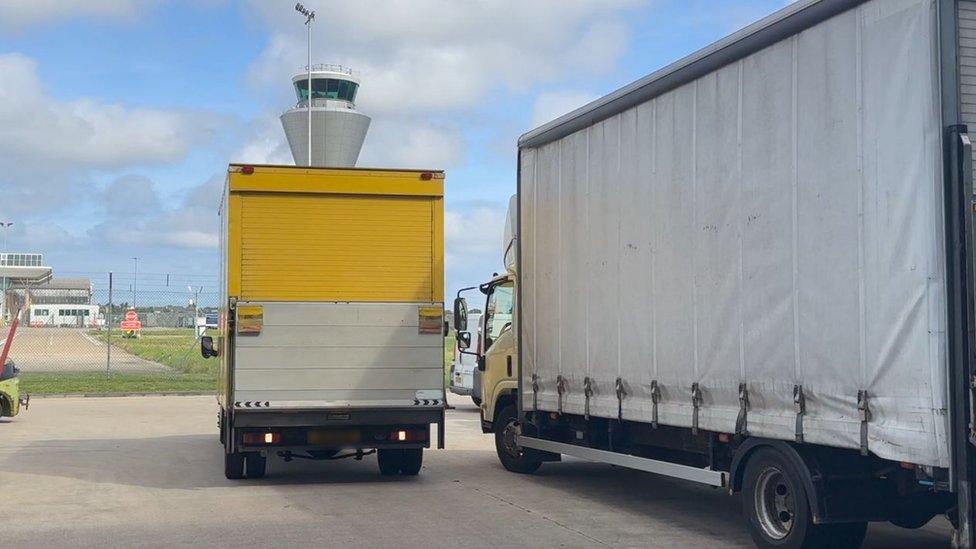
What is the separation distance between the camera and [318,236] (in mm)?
11859

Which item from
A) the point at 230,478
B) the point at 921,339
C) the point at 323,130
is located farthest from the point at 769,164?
the point at 323,130

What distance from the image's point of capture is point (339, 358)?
461 inches

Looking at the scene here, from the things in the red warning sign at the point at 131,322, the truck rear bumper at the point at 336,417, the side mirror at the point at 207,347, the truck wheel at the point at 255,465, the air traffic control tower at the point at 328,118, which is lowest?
the truck wheel at the point at 255,465

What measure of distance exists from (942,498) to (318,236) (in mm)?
7104

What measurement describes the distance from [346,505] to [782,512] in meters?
4.46

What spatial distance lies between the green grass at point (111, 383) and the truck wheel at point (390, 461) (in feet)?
52.4

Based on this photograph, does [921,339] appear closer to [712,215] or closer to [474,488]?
[712,215]

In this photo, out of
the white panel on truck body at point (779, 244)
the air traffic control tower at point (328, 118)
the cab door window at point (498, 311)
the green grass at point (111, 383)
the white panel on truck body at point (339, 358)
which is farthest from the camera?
the air traffic control tower at point (328, 118)

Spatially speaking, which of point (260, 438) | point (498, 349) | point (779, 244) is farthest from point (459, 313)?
point (779, 244)

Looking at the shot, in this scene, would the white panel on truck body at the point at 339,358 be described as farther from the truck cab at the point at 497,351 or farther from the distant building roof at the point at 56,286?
the distant building roof at the point at 56,286

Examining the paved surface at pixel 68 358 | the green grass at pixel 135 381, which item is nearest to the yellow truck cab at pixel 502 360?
the green grass at pixel 135 381

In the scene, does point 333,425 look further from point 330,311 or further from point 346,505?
point 346,505

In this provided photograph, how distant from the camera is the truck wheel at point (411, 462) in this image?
12.4m

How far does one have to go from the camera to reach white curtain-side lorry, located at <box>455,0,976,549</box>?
6180mm
